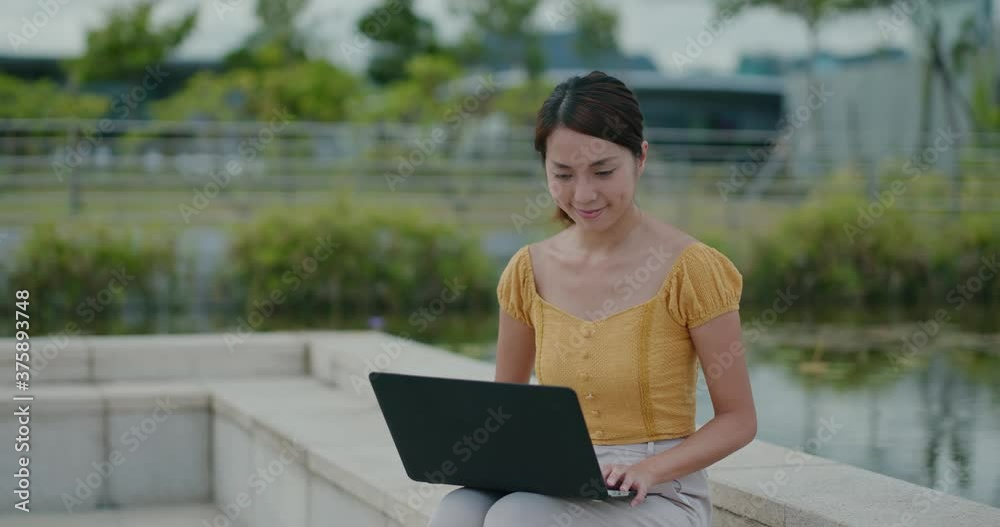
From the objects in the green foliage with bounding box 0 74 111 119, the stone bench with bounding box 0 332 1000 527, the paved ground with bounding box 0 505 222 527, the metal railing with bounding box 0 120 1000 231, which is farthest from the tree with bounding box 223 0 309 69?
the paved ground with bounding box 0 505 222 527

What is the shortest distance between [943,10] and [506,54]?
10.8 metres

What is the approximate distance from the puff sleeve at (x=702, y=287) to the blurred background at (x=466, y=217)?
2.25 metres

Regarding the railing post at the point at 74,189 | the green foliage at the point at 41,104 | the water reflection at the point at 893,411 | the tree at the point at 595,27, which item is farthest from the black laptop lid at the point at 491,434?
the tree at the point at 595,27

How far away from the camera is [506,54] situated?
30.7 metres

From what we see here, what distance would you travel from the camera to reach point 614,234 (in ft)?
7.39

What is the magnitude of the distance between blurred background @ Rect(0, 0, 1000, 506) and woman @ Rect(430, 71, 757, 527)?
7.33 ft

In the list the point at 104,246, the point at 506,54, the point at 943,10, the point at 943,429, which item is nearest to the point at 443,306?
the point at 104,246

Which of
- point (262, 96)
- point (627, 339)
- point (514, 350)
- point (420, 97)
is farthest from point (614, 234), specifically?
point (420, 97)

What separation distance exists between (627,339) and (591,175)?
0.27 meters

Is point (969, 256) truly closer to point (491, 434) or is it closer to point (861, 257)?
point (861, 257)

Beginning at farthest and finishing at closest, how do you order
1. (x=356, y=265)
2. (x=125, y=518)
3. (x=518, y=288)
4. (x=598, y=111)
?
(x=356, y=265), (x=125, y=518), (x=518, y=288), (x=598, y=111)

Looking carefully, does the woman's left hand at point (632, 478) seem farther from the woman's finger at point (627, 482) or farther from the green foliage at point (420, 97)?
the green foliage at point (420, 97)

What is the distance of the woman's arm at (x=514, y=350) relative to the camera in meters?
2.42

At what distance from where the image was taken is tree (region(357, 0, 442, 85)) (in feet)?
105
